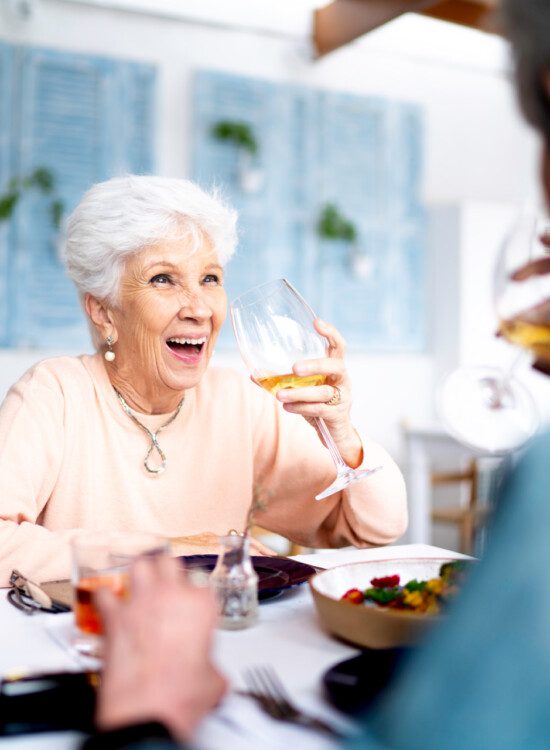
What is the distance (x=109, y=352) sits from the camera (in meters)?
2.02

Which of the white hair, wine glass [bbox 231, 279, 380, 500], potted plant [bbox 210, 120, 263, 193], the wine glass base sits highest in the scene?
potted plant [bbox 210, 120, 263, 193]

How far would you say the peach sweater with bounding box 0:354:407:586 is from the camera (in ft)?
5.79

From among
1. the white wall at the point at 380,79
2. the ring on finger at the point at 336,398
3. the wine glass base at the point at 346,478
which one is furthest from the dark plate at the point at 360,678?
the white wall at the point at 380,79

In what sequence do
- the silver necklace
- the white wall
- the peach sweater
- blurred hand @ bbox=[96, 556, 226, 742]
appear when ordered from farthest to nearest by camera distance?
the white wall < the silver necklace < the peach sweater < blurred hand @ bbox=[96, 556, 226, 742]

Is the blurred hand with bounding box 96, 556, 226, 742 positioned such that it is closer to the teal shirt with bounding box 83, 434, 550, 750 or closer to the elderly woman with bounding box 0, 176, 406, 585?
the teal shirt with bounding box 83, 434, 550, 750

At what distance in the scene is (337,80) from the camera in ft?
18.6

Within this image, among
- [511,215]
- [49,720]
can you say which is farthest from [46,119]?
[49,720]

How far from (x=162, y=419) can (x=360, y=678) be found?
123 cm

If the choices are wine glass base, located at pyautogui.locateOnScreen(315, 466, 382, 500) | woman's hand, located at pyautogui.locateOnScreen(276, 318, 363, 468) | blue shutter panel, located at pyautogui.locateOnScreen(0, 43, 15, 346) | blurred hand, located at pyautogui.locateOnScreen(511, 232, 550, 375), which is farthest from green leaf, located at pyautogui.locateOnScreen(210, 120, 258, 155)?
blurred hand, located at pyautogui.locateOnScreen(511, 232, 550, 375)

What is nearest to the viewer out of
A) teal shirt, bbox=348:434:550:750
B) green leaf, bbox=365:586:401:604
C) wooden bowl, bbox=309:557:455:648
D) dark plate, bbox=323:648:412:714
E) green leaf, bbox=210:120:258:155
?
teal shirt, bbox=348:434:550:750

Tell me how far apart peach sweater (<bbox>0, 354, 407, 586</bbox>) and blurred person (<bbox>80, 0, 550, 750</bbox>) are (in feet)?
3.66

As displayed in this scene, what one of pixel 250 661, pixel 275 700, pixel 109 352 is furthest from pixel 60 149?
pixel 275 700

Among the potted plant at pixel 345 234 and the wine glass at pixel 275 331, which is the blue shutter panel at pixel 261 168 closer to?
the potted plant at pixel 345 234

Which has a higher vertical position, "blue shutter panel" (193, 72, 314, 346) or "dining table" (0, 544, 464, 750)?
"blue shutter panel" (193, 72, 314, 346)
